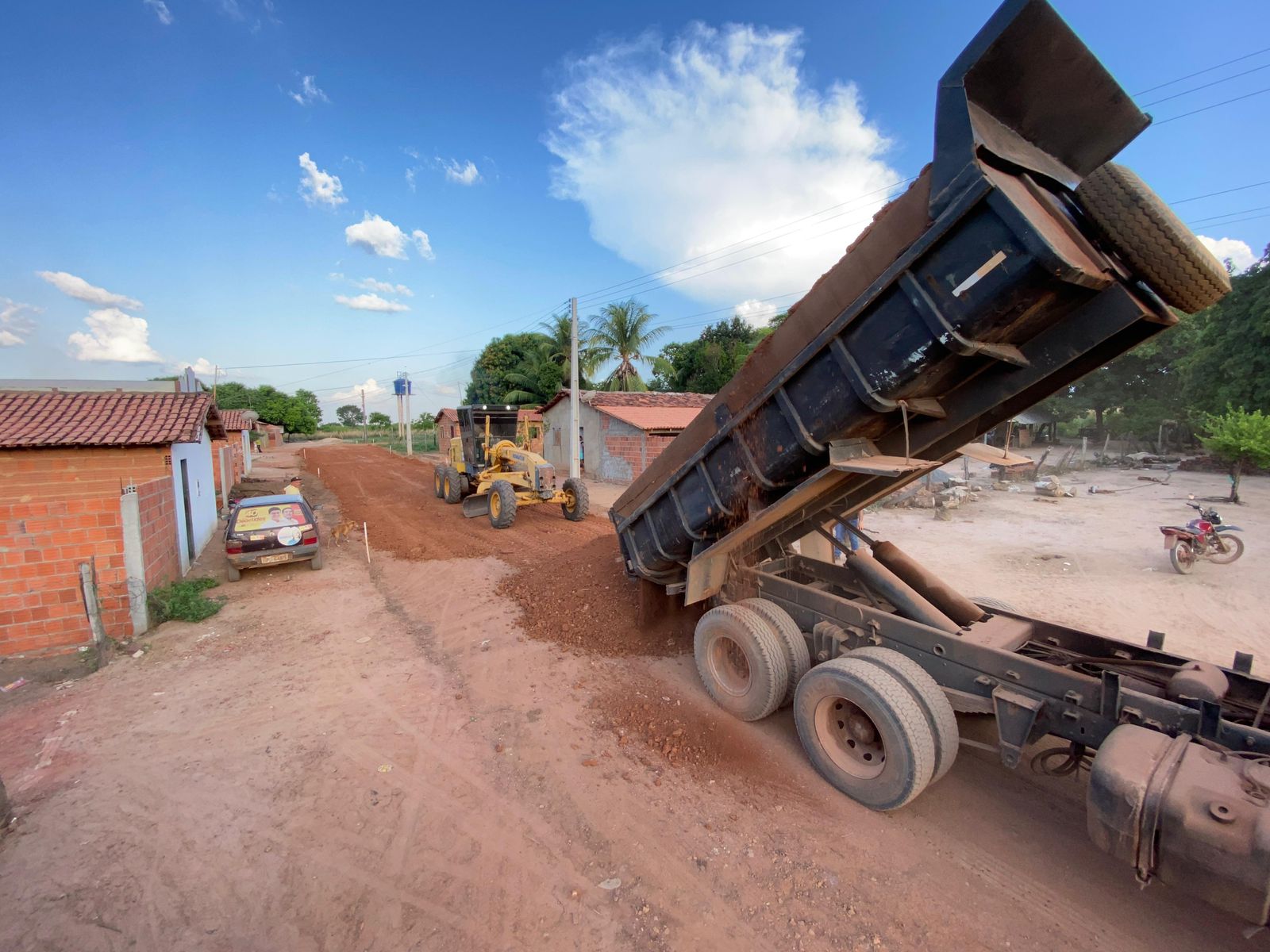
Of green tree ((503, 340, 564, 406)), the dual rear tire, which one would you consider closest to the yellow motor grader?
the dual rear tire

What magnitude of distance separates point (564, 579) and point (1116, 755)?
5904 mm

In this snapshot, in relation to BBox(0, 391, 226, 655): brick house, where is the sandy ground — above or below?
below

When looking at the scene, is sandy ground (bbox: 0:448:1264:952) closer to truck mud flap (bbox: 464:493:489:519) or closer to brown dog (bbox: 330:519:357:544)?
brown dog (bbox: 330:519:357:544)

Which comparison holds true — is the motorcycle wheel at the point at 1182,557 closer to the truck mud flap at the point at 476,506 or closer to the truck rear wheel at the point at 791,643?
the truck rear wheel at the point at 791,643

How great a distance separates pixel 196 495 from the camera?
1084cm

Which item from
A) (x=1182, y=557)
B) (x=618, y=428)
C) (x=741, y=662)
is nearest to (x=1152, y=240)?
(x=741, y=662)

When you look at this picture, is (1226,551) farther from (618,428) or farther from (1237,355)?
(1237,355)

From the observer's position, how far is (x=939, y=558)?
9.37 metres

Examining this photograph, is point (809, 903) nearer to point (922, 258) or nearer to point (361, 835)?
point (361, 835)

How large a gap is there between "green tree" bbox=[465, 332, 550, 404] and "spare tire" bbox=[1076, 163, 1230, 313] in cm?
3624

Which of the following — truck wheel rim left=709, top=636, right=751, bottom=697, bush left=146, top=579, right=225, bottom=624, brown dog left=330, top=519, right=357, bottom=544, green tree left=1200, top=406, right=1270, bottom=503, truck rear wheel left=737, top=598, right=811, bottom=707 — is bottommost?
brown dog left=330, top=519, right=357, bottom=544

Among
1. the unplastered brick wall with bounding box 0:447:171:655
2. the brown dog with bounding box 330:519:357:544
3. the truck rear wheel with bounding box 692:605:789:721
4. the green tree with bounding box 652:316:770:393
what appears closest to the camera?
the truck rear wheel with bounding box 692:605:789:721

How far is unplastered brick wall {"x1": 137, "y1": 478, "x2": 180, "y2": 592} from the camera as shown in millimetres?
6625

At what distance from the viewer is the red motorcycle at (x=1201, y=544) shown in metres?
8.43
